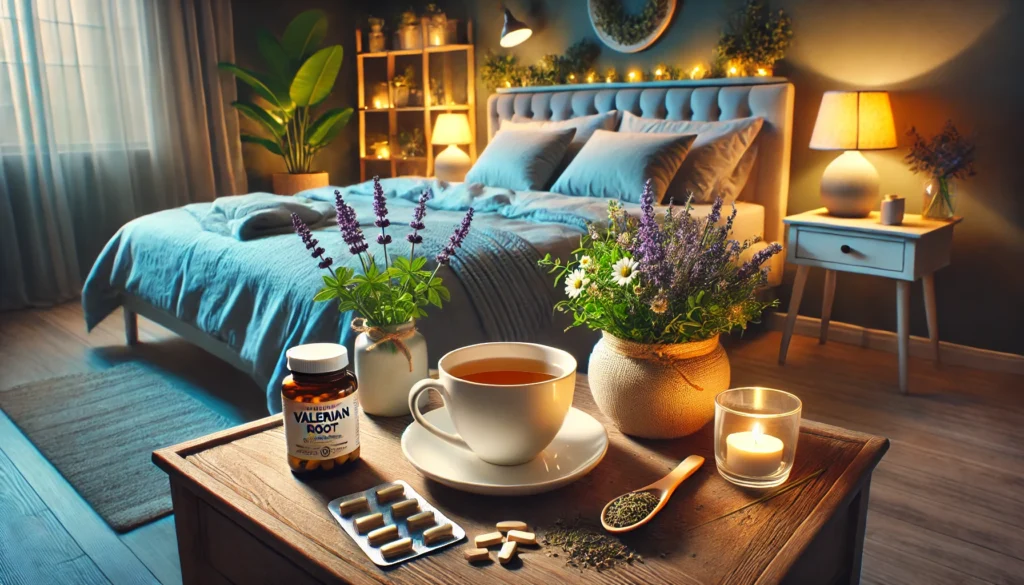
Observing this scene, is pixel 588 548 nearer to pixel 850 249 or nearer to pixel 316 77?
pixel 850 249

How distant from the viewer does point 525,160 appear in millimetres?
3697

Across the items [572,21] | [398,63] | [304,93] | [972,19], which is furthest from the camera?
[398,63]

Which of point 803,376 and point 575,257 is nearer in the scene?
point 575,257

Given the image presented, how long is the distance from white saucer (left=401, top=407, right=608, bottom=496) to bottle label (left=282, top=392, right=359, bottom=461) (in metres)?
0.08

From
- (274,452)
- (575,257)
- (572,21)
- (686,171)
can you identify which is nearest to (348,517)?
(274,452)

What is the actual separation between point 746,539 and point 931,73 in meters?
2.98

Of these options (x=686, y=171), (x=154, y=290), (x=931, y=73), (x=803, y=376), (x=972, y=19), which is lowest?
(x=803, y=376)

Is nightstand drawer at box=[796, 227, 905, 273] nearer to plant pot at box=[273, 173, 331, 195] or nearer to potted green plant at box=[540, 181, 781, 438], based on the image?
potted green plant at box=[540, 181, 781, 438]

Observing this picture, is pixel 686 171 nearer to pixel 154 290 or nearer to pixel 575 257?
pixel 575 257

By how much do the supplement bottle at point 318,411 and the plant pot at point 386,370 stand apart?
149 mm

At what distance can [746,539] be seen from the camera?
2.62 ft

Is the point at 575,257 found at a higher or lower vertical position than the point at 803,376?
higher

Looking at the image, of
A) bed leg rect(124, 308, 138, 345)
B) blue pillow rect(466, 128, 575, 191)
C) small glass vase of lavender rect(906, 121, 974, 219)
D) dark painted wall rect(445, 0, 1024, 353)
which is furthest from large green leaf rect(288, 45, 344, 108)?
small glass vase of lavender rect(906, 121, 974, 219)

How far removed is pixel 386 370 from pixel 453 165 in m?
3.67
